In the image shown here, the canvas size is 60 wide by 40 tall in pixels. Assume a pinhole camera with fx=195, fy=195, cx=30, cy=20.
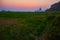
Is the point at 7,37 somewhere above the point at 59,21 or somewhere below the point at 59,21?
below

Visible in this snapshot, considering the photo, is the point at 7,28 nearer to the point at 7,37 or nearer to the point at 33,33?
the point at 7,37

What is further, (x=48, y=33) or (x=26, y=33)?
(x=26, y=33)

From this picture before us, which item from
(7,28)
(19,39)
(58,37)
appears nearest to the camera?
(58,37)

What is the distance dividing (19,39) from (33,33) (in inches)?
25.3

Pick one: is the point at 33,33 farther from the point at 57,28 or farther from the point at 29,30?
the point at 57,28

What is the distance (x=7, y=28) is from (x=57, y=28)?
3001 mm

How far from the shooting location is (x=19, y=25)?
29.0ft

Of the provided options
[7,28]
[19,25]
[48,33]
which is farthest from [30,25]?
[48,33]

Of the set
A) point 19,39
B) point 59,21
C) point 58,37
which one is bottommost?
point 19,39

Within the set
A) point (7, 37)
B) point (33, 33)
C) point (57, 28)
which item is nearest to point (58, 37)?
point (57, 28)

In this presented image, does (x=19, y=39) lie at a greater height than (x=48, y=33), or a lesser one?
lesser

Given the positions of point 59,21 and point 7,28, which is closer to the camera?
point 59,21

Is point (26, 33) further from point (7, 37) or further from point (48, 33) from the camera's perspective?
point (48, 33)

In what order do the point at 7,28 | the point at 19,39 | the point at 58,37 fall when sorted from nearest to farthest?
the point at 58,37
the point at 19,39
the point at 7,28
